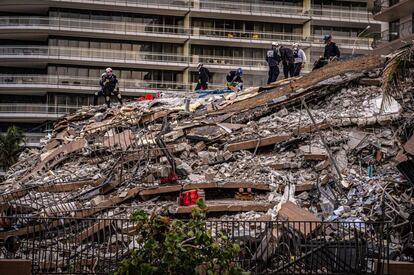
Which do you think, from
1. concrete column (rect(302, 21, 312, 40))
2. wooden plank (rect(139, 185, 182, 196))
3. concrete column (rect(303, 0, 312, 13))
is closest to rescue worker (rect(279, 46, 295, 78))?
wooden plank (rect(139, 185, 182, 196))

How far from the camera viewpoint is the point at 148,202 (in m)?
16.2

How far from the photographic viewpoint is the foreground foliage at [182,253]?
7293mm

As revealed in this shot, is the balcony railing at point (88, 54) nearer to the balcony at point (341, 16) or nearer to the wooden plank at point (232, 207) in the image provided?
the balcony at point (341, 16)

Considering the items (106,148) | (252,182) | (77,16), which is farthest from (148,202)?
(77,16)

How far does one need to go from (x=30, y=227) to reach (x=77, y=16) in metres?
42.9

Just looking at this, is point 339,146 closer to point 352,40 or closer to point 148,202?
point 148,202

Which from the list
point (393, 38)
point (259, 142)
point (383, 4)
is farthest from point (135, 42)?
point (259, 142)

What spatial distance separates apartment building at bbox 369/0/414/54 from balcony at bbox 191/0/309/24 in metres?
9.16

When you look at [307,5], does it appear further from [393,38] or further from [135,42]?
[135,42]

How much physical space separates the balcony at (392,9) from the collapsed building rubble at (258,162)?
25.6 meters

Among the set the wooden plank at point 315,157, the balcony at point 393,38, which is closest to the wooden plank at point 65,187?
the wooden plank at point 315,157

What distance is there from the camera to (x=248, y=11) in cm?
5812

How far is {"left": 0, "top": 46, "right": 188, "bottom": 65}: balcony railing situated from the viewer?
2158 inches

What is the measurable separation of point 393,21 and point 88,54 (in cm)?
2267
